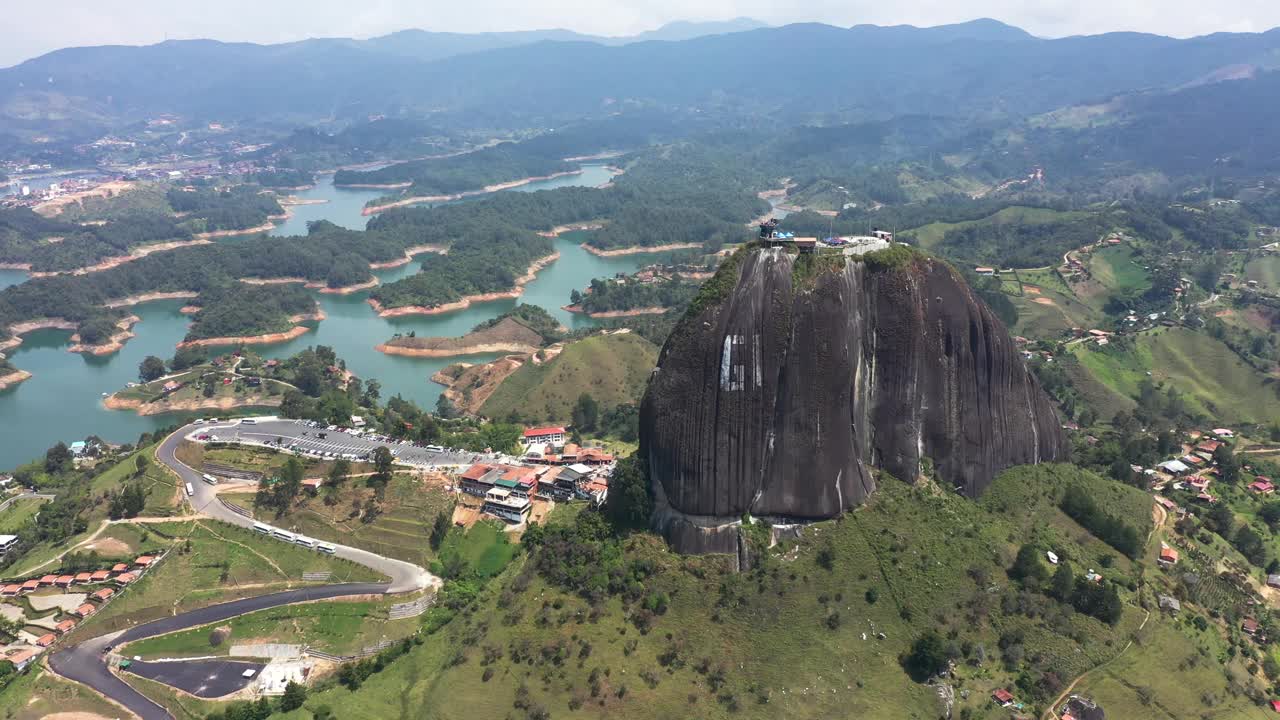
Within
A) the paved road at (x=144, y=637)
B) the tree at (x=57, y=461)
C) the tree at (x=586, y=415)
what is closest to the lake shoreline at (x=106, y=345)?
the tree at (x=57, y=461)

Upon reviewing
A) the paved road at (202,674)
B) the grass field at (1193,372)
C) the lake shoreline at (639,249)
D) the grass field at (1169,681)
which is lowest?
the grass field at (1193,372)

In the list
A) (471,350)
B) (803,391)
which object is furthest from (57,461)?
(803,391)

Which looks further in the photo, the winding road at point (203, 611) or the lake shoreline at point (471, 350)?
the lake shoreline at point (471, 350)

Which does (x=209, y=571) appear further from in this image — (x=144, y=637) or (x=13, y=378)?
(x=13, y=378)

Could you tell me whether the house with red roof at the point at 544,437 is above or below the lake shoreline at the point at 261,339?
above

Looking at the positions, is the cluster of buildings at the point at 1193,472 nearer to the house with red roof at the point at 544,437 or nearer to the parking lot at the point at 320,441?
the house with red roof at the point at 544,437

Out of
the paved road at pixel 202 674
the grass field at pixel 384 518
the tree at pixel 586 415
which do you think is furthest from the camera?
the tree at pixel 586 415

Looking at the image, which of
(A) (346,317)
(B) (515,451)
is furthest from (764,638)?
(A) (346,317)
